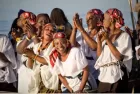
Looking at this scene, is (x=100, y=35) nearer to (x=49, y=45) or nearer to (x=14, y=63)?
(x=49, y=45)

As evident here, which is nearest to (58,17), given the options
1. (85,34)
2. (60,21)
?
(60,21)

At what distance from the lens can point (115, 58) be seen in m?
3.05

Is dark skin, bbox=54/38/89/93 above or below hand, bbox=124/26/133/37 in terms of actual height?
below

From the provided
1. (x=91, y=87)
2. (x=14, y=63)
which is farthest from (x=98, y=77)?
(x=14, y=63)

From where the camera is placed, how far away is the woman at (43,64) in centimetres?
339

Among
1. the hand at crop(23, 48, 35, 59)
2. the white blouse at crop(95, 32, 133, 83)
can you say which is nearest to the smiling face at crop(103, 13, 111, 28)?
the white blouse at crop(95, 32, 133, 83)

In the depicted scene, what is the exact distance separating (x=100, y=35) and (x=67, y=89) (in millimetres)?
612

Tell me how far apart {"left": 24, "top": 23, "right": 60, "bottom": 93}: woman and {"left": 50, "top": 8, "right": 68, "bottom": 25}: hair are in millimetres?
84

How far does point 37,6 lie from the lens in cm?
370

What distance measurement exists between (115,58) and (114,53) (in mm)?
54

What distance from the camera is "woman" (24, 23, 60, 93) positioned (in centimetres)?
339

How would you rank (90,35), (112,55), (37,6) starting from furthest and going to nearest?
(37,6) < (90,35) < (112,55)

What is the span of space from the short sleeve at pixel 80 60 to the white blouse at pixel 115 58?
16cm

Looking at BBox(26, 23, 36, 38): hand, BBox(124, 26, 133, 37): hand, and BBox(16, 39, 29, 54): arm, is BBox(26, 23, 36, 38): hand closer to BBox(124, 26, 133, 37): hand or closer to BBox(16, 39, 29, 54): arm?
BBox(16, 39, 29, 54): arm
